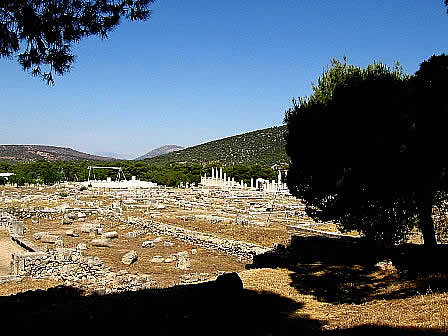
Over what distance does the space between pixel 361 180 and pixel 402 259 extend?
3.29m

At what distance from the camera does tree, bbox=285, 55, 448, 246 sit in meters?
11.7

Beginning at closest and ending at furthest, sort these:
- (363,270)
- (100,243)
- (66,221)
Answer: (363,270)
(100,243)
(66,221)

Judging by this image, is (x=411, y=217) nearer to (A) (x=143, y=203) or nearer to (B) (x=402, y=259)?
(B) (x=402, y=259)

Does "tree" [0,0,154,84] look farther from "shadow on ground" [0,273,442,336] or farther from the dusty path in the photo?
the dusty path

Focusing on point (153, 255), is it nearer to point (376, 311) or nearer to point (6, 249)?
point (6, 249)

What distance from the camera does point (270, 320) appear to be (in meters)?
10.0

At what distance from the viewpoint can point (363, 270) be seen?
46.9 ft

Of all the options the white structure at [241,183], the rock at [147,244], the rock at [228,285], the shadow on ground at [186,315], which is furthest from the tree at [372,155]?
the white structure at [241,183]

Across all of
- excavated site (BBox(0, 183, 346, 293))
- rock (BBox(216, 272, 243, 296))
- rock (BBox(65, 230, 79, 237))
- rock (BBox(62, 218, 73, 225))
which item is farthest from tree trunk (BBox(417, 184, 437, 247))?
rock (BBox(62, 218, 73, 225))

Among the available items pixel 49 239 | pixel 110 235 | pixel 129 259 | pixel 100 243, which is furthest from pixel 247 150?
pixel 129 259

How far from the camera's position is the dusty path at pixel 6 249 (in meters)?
19.7

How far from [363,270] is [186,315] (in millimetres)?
6865

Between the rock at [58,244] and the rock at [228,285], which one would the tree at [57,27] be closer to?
the rock at [228,285]

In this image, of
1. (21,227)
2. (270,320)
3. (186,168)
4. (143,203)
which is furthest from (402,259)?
(186,168)
